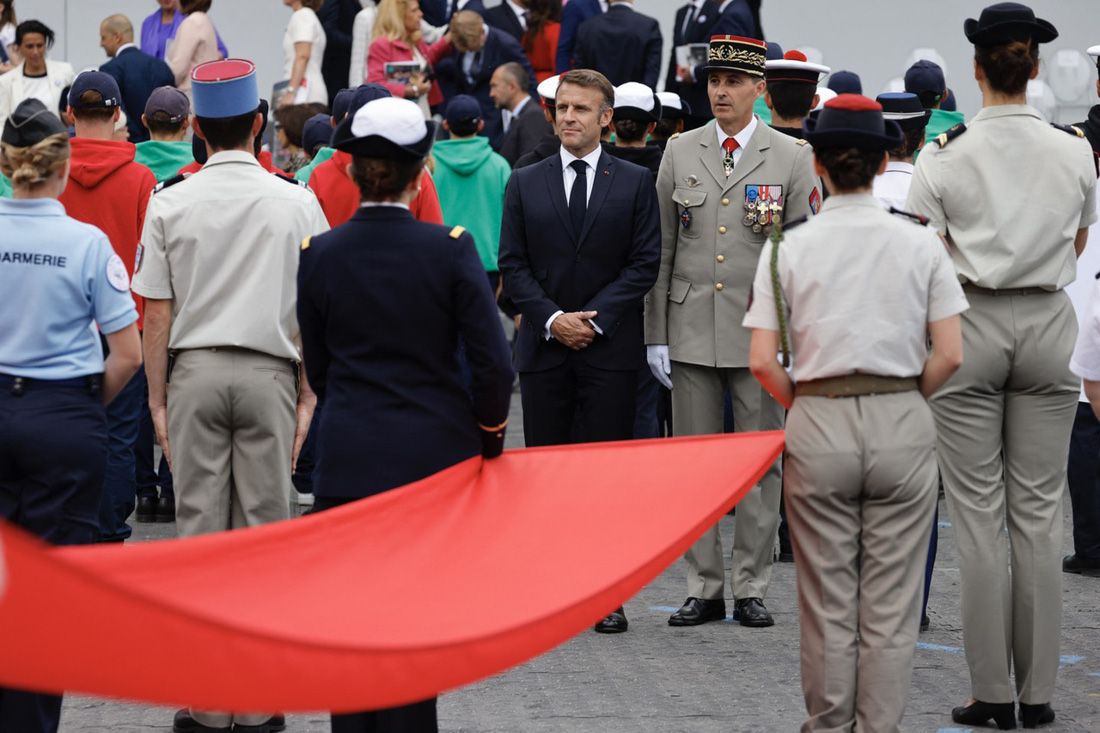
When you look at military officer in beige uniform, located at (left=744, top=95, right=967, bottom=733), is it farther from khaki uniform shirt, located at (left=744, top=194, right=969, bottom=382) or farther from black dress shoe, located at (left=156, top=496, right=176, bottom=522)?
black dress shoe, located at (left=156, top=496, right=176, bottom=522)

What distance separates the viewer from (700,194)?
7.39 m

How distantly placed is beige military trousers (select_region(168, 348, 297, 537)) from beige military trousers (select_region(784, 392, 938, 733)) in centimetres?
189

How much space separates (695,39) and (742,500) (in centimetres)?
742

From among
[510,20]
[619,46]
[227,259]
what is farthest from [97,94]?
[510,20]

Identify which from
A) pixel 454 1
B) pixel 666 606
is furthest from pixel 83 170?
pixel 454 1

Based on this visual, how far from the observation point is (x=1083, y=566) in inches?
337

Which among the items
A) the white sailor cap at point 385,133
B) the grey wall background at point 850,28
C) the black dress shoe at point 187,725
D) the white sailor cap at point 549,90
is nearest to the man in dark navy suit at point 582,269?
the white sailor cap at point 549,90

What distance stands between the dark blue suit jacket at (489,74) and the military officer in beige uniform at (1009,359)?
316 inches

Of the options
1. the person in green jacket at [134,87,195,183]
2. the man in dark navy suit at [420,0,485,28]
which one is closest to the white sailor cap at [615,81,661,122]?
the person in green jacket at [134,87,195,183]

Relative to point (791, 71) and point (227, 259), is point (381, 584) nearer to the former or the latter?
point (227, 259)

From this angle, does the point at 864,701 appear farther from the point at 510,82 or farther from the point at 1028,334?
the point at 510,82

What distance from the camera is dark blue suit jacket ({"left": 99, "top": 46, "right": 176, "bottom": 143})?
1288 centimetres

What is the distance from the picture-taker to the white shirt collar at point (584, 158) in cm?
733

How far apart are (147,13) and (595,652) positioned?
39.8 feet
